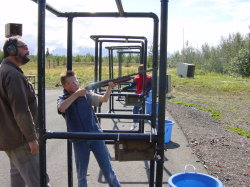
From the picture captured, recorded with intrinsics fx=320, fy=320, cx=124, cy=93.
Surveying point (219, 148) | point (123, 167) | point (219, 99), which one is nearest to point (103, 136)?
point (123, 167)

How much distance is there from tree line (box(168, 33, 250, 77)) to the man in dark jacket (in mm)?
29187

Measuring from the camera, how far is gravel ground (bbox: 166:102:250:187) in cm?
463

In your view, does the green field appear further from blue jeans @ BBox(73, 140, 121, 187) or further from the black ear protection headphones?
the black ear protection headphones

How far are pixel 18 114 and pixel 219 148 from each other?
441 centimetres

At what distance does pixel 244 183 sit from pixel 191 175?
60.3 inches

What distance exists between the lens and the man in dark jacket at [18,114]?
2611 millimetres

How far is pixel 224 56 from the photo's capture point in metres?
41.4

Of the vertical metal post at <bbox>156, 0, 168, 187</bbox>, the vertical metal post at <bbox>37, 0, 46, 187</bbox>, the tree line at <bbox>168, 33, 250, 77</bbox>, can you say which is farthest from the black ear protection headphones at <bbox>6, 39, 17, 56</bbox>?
the tree line at <bbox>168, 33, 250, 77</bbox>

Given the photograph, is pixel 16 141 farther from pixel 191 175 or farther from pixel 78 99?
pixel 191 175

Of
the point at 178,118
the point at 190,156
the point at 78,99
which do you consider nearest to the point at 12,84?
the point at 78,99

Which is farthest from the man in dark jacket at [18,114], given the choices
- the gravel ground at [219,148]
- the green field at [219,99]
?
the green field at [219,99]

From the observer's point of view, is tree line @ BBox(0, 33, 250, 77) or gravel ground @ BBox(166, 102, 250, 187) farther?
tree line @ BBox(0, 33, 250, 77)

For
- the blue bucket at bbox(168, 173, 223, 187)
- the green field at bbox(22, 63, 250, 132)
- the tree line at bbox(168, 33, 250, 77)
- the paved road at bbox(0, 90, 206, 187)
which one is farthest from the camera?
the tree line at bbox(168, 33, 250, 77)

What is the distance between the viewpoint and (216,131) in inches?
297
